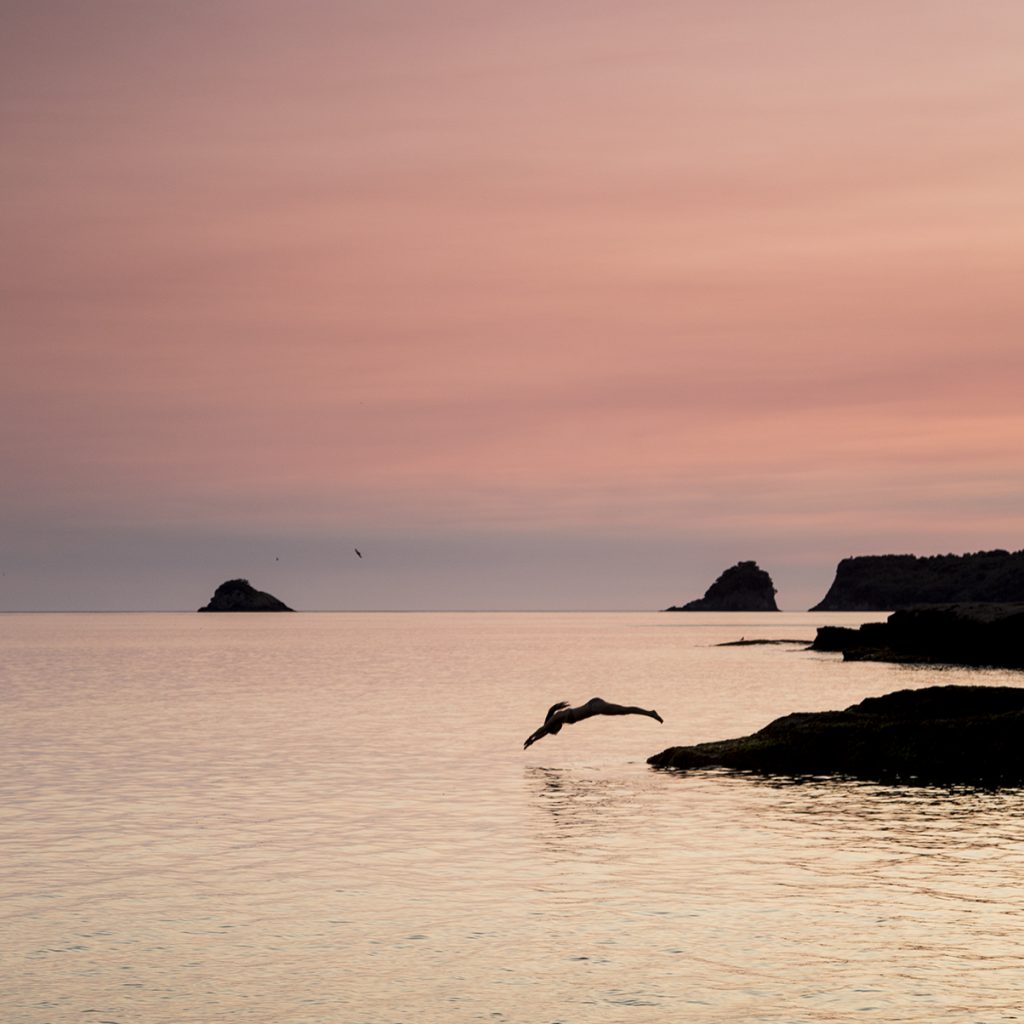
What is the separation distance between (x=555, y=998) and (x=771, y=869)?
9.40 m

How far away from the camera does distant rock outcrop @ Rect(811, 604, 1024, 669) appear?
101m

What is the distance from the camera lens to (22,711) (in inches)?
2793

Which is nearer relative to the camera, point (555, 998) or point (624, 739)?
point (555, 998)

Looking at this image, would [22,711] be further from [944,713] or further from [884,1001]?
[884,1001]

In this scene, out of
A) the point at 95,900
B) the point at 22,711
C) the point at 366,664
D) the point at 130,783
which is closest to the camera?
the point at 95,900

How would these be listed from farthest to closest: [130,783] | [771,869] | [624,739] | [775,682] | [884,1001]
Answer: [775,682] → [624,739] → [130,783] → [771,869] → [884,1001]

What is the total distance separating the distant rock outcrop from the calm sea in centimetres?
5605

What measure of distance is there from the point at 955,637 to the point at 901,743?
71.0m

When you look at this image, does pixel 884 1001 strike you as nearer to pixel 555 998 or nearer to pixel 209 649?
pixel 555 998

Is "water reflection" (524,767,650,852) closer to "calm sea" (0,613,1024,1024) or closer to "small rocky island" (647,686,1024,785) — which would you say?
"calm sea" (0,613,1024,1024)

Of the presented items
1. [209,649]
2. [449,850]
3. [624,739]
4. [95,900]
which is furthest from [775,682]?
[209,649]

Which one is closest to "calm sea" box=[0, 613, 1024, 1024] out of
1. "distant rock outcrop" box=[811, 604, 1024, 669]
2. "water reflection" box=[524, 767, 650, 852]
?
"water reflection" box=[524, 767, 650, 852]

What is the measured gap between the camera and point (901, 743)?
3931cm

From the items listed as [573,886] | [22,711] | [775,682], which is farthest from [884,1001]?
[775,682]
